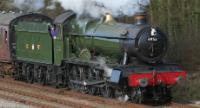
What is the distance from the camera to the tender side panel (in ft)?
55.2

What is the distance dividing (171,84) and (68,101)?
287 cm

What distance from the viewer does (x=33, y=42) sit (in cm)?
1766

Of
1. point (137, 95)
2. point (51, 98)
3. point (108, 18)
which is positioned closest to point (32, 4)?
point (108, 18)

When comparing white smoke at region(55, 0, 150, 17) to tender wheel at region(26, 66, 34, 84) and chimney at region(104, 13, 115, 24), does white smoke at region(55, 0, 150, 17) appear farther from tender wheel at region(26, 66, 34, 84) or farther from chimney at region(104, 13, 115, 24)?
tender wheel at region(26, 66, 34, 84)

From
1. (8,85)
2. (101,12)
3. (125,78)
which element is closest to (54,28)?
(101,12)

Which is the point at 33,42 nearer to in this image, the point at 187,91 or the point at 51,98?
the point at 51,98

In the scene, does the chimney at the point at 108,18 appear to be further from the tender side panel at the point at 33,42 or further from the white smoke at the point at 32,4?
the white smoke at the point at 32,4

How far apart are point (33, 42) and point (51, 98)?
12.9ft

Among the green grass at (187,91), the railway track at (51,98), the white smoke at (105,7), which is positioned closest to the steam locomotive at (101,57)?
the white smoke at (105,7)

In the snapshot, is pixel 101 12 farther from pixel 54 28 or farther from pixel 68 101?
pixel 68 101

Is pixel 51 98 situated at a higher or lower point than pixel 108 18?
lower

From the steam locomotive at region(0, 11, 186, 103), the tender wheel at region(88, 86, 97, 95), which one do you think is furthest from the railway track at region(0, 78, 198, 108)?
the steam locomotive at region(0, 11, 186, 103)

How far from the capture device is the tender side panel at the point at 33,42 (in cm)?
1683

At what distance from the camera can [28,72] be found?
1836 centimetres
